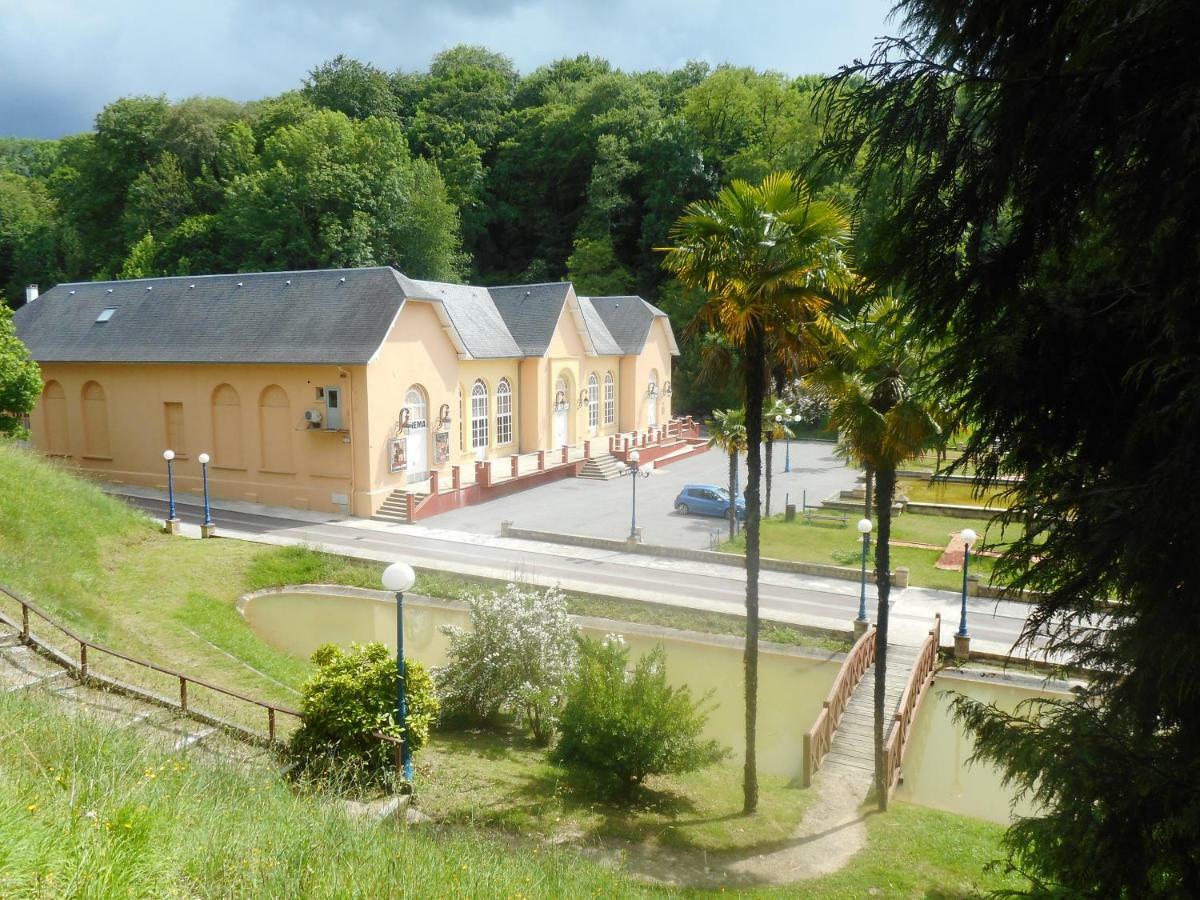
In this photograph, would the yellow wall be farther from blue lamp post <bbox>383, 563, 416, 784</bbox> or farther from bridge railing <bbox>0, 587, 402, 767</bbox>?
blue lamp post <bbox>383, 563, 416, 784</bbox>

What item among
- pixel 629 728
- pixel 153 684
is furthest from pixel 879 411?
pixel 153 684

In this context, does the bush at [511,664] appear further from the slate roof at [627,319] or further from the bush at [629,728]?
the slate roof at [627,319]

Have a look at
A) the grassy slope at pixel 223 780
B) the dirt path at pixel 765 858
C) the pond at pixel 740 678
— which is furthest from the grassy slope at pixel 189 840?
the pond at pixel 740 678

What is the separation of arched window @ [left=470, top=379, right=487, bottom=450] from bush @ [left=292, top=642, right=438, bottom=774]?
25046 mm

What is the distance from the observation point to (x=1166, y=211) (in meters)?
4.70

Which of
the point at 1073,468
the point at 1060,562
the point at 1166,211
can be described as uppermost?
the point at 1166,211

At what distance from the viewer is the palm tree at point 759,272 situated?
11.3 meters

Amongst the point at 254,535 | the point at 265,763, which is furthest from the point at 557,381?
the point at 265,763

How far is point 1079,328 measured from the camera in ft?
18.7

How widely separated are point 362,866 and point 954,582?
65.5 feet

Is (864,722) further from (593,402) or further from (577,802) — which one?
(593,402)

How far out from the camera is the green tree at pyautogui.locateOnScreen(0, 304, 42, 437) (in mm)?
25312

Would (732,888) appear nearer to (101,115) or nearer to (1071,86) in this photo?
(1071,86)

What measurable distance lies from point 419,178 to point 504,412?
94.6 feet
